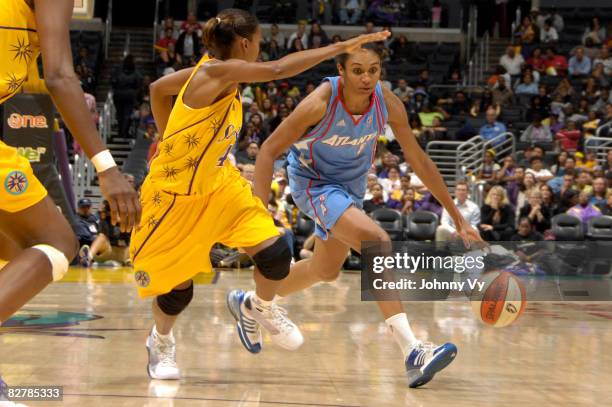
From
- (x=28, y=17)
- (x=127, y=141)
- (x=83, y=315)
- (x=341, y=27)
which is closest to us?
(x=28, y=17)

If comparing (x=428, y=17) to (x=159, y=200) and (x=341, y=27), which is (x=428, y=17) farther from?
(x=159, y=200)

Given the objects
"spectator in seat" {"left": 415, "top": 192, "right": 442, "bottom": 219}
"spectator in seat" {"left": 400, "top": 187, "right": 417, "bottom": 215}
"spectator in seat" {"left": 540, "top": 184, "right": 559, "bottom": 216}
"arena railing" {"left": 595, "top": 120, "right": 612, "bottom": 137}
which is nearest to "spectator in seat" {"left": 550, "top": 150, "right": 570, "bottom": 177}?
"arena railing" {"left": 595, "top": 120, "right": 612, "bottom": 137}

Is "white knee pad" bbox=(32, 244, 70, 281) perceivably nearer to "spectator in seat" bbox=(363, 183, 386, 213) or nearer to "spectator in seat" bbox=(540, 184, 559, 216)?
"spectator in seat" bbox=(363, 183, 386, 213)

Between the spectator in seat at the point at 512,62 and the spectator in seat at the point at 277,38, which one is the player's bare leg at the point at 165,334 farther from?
the spectator in seat at the point at 512,62

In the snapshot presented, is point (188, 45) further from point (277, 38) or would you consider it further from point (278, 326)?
point (278, 326)

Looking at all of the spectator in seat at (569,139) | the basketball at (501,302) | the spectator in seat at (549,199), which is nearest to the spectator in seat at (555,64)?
the spectator in seat at (569,139)

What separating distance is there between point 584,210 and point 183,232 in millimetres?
9233

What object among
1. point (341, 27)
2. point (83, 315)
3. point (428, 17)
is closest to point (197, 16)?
point (341, 27)

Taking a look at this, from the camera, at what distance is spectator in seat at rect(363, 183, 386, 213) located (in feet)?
44.1

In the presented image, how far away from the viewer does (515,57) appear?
20281mm

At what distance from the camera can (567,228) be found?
12648 millimetres

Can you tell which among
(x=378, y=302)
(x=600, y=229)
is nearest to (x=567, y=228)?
(x=600, y=229)

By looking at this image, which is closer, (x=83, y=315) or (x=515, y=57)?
(x=83, y=315)

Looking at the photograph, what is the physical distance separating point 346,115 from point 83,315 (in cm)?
308
